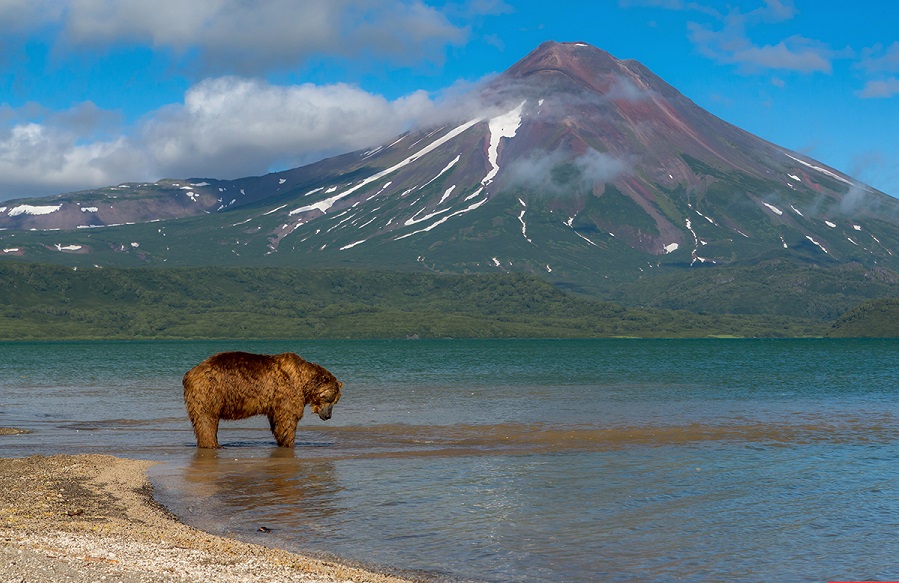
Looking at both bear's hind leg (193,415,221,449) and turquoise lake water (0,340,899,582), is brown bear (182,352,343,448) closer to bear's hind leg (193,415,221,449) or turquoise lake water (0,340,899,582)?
bear's hind leg (193,415,221,449)

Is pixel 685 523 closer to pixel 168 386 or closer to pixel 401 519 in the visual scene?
pixel 401 519

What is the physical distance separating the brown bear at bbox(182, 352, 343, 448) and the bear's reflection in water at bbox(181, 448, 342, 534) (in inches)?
36.4

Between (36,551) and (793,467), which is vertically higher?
(36,551)

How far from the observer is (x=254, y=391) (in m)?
26.0

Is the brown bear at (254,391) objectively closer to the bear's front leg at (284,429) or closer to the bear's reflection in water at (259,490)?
the bear's front leg at (284,429)

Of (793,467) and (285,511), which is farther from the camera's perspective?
(793,467)

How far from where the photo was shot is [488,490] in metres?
20.3

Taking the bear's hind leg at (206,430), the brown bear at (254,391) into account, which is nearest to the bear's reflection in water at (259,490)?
the bear's hind leg at (206,430)

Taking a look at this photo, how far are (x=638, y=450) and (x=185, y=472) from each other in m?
12.6

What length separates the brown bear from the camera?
25797 millimetres

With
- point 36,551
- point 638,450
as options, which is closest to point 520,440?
point 638,450

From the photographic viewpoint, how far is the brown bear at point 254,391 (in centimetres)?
2580

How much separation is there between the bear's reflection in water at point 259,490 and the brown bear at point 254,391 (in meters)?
0.92

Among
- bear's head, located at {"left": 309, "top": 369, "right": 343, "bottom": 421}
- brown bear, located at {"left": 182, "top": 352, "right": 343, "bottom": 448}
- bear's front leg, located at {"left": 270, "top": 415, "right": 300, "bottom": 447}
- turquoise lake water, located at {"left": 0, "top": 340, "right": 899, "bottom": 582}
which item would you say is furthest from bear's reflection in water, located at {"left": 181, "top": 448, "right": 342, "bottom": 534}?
bear's head, located at {"left": 309, "top": 369, "right": 343, "bottom": 421}
